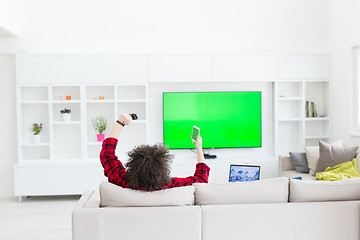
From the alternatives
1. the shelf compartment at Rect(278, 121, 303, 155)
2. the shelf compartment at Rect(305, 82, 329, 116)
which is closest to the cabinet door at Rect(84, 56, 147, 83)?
the shelf compartment at Rect(278, 121, 303, 155)

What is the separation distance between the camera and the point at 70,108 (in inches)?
244

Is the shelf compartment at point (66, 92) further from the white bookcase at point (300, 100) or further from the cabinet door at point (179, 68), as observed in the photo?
the white bookcase at point (300, 100)

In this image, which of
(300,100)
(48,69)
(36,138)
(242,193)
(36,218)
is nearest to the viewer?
Answer: (242,193)

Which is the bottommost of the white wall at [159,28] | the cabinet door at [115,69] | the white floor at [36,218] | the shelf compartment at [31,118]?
the white floor at [36,218]

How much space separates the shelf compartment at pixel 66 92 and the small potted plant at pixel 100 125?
43 cm

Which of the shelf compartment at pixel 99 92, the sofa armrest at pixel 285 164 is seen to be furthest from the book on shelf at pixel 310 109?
the shelf compartment at pixel 99 92

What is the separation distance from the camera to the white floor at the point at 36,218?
425 centimetres

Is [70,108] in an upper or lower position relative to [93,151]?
upper

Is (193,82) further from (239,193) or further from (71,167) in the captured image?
(239,193)

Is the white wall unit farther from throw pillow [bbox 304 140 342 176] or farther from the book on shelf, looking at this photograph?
throw pillow [bbox 304 140 342 176]

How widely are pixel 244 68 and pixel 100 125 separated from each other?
88.6 inches

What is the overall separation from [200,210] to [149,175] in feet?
1.28

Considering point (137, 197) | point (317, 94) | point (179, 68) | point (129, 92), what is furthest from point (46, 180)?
point (317, 94)

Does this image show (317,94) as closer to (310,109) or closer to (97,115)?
(310,109)
